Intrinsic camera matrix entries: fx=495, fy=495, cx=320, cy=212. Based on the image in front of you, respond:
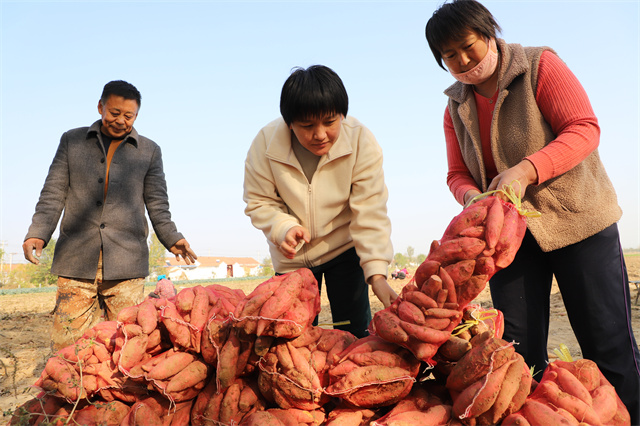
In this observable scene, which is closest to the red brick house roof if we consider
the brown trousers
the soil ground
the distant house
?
the distant house

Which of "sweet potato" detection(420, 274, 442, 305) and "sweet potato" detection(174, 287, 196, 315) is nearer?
"sweet potato" detection(420, 274, 442, 305)

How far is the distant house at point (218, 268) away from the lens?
43.0 meters

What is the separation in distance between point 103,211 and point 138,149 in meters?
0.56

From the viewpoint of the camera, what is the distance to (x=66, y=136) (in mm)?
3783

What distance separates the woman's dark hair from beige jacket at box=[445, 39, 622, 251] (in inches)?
7.6

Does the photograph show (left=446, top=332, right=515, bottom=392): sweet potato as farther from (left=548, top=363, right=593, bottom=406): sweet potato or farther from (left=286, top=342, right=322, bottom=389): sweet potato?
(left=286, top=342, right=322, bottom=389): sweet potato

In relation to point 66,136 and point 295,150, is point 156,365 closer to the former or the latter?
point 295,150

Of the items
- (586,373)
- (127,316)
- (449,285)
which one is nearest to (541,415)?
(586,373)

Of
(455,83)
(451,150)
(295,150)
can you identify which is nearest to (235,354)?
(295,150)

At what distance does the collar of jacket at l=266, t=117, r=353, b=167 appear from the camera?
101 inches

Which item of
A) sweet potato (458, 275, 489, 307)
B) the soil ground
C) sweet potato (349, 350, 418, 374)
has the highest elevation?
sweet potato (458, 275, 489, 307)

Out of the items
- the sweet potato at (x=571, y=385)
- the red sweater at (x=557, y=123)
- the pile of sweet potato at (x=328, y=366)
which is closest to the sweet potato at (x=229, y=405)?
the pile of sweet potato at (x=328, y=366)

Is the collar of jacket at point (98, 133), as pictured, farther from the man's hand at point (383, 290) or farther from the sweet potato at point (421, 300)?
the sweet potato at point (421, 300)

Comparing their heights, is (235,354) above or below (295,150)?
below
